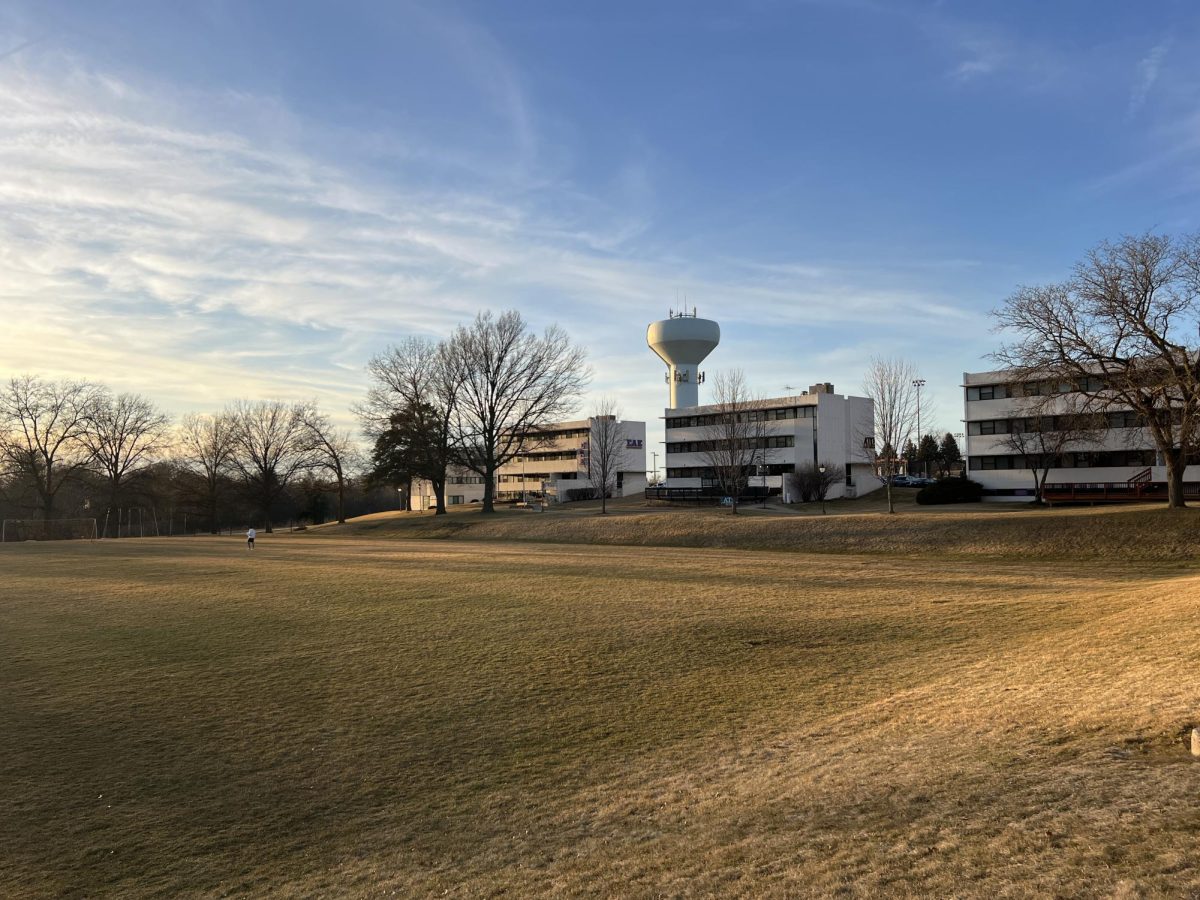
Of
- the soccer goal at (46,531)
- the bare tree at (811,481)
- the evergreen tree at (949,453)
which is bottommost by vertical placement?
the soccer goal at (46,531)

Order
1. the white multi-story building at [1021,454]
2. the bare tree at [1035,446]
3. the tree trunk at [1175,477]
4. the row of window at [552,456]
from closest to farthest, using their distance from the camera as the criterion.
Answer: the tree trunk at [1175,477]
the bare tree at [1035,446]
the white multi-story building at [1021,454]
the row of window at [552,456]

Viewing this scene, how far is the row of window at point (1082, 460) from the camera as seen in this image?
56219mm

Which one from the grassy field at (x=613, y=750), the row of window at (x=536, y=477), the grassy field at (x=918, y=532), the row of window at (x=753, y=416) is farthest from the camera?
the row of window at (x=536, y=477)

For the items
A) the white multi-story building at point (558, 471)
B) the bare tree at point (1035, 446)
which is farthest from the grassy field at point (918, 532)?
the white multi-story building at point (558, 471)

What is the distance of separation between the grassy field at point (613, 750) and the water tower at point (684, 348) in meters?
76.0

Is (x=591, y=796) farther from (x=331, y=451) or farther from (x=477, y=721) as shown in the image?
(x=331, y=451)

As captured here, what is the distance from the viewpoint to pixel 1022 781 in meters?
6.58

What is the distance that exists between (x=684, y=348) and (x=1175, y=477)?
63.5m

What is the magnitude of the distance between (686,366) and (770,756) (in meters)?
88.8

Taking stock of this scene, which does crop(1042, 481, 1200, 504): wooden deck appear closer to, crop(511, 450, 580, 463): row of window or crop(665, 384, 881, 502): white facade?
crop(665, 384, 881, 502): white facade

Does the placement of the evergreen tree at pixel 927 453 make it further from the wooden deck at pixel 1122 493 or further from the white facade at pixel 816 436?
the wooden deck at pixel 1122 493

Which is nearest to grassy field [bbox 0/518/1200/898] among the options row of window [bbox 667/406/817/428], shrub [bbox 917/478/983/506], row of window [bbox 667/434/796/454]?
shrub [bbox 917/478/983/506]

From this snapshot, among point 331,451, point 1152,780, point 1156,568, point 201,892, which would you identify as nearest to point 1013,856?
point 1152,780

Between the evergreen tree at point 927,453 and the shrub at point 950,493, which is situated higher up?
the evergreen tree at point 927,453
